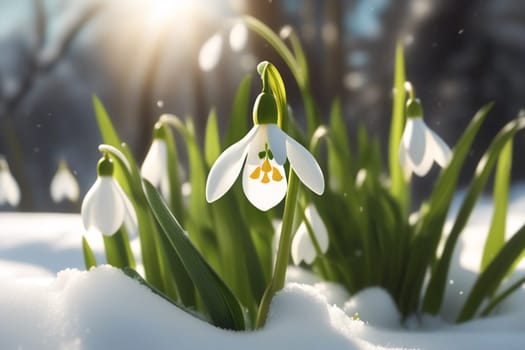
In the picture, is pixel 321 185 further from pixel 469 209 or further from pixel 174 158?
pixel 469 209

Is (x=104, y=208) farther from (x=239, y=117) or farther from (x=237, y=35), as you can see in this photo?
(x=237, y=35)

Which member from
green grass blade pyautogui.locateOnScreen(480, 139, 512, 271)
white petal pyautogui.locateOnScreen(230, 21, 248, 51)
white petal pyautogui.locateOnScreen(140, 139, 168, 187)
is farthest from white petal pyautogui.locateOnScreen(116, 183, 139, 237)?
green grass blade pyautogui.locateOnScreen(480, 139, 512, 271)

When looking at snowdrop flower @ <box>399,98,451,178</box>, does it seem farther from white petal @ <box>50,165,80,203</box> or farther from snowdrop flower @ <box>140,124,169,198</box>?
white petal @ <box>50,165,80,203</box>

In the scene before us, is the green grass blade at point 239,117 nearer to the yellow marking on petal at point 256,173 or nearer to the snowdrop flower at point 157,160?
the snowdrop flower at point 157,160

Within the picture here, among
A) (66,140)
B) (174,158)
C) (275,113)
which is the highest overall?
(275,113)

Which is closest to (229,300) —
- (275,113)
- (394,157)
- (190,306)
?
(190,306)

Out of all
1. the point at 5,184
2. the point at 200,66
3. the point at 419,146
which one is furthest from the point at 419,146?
the point at 200,66

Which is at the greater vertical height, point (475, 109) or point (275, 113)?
point (275, 113)
